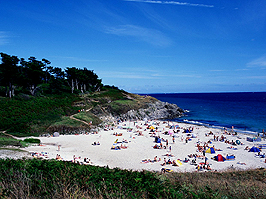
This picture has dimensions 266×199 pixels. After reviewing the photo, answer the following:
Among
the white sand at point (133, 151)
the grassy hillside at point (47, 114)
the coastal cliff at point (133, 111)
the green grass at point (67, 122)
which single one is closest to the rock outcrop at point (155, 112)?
the coastal cliff at point (133, 111)

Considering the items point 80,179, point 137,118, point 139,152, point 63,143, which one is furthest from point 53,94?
point 80,179

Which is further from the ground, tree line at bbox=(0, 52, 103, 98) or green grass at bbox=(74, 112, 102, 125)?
tree line at bbox=(0, 52, 103, 98)

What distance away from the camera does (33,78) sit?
52.1 m

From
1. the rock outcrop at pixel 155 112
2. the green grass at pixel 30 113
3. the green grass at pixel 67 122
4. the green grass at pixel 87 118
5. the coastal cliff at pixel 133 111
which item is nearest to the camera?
the green grass at pixel 30 113

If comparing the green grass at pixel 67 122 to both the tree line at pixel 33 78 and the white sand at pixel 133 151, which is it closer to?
the white sand at pixel 133 151

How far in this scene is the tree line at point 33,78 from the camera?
142ft

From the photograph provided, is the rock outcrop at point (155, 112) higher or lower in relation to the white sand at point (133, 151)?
higher

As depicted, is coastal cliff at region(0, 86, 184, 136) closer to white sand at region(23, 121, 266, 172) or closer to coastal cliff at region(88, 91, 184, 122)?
coastal cliff at region(88, 91, 184, 122)

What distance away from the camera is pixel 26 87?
5419 centimetres

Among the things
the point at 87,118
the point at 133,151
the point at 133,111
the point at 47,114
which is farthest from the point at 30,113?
the point at 133,111

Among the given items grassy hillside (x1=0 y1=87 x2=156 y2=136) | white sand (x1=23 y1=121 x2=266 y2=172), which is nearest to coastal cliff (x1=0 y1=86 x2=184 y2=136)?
grassy hillside (x1=0 y1=87 x2=156 y2=136)

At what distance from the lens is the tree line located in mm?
43250

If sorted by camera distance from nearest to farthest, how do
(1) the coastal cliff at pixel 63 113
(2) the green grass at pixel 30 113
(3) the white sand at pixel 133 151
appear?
(3) the white sand at pixel 133 151 → (2) the green grass at pixel 30 113 → (1) the coastal cliff at pixel 63 113

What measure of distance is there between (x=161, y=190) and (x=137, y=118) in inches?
2036
